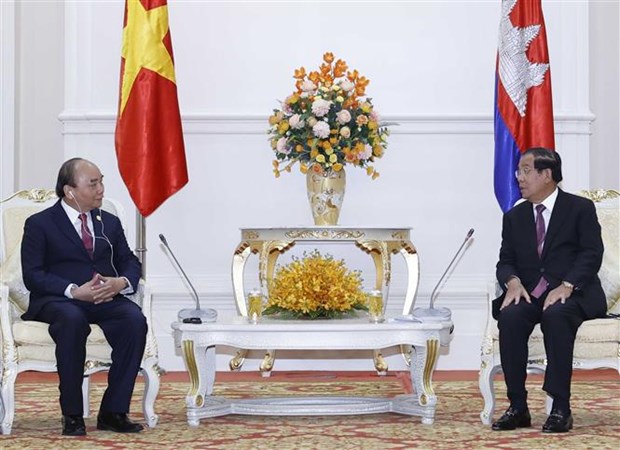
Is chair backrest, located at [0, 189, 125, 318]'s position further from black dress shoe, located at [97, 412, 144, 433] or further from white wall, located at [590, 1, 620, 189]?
white wall, located at [590, 1, 620, 189]

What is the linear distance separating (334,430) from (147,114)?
110 inches

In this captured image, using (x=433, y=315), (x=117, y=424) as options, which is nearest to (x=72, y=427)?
(x=117, y=424)

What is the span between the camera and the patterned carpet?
173 inches

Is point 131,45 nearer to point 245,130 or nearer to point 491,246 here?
point 245,130

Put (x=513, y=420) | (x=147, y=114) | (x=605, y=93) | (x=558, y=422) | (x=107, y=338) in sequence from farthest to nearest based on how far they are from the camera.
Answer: (x=605, y=93), (x=147, y=114), (x=107, y=338), (x=513, y=420), (x=558, y=422)

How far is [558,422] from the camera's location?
460 centimetres

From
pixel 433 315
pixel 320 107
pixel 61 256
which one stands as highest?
pixel 320 107

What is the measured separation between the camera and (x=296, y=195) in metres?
7.40

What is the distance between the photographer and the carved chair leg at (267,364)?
6.81 meters

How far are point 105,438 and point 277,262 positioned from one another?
2.88m

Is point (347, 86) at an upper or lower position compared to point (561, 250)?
upper

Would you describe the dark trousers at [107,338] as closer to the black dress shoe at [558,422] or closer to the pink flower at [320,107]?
the black dress shoe at [558,422]

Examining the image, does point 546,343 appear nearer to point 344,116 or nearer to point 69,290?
point 69,290

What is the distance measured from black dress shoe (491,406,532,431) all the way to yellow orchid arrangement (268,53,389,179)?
7.02 feet
